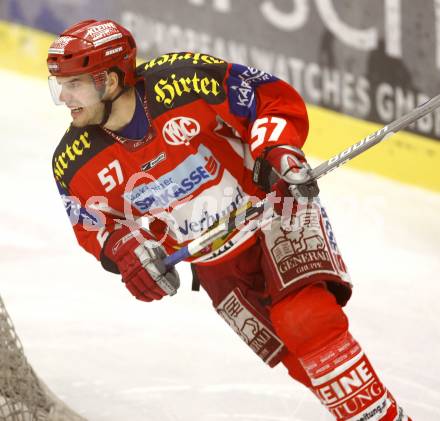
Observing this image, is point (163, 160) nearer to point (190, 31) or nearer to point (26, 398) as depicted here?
point (26, 398)

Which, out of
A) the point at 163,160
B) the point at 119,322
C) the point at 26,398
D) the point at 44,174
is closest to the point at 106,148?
the point at 163,160

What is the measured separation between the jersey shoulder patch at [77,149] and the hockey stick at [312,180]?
0.36 meters

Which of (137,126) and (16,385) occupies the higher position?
(137,126)

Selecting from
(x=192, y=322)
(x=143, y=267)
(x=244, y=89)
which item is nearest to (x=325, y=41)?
(x=192, y=322)

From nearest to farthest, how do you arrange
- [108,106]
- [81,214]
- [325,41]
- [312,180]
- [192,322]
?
[312,180]
[108,106]
[81,214]
[192,322]
[325,41]

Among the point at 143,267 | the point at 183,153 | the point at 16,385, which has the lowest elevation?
the point at 16,385

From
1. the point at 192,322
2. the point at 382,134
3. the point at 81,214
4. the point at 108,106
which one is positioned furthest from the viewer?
the point at 192,322

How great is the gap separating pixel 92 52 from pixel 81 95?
12 centimetres

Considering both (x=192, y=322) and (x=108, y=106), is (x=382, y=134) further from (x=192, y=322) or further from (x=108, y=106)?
(x=192, y=322)

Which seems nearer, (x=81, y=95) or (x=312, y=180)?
(x=312, y=180)

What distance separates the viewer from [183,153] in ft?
11.0

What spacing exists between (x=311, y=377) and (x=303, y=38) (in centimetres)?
317

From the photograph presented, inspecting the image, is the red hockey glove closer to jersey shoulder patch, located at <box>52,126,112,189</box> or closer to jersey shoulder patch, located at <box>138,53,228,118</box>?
jersey shoulder patch, located at <box>52,126,112,189</box>

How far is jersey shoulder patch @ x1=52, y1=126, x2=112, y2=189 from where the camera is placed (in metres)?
3.39
